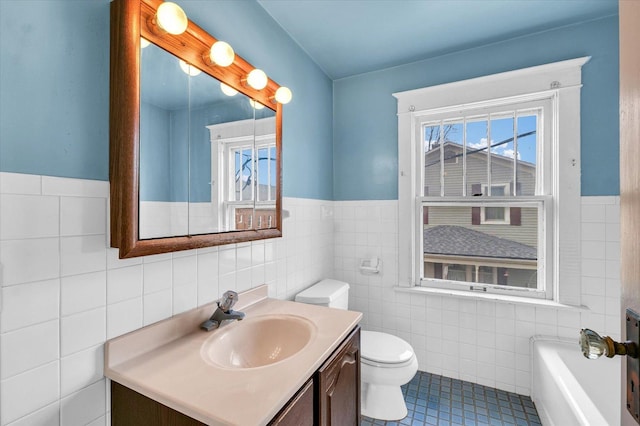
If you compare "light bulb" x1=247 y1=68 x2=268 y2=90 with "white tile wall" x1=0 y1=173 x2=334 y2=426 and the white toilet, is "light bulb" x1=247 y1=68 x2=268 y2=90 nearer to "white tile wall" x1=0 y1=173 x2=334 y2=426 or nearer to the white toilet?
"white tile wall" x1=0 y1=173 x2=334 y2=426

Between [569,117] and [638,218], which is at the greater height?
[569,117]

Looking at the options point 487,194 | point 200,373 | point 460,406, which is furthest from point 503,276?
point 200,373

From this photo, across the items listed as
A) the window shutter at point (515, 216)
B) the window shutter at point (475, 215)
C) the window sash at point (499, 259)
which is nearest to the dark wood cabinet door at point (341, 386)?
→ the window sash at point (499, 259)

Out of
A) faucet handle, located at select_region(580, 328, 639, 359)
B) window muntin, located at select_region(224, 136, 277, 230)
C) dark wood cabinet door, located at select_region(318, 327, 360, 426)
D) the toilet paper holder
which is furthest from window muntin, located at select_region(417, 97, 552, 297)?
faucet handle, located at select_region(580, 328, 639, 359)

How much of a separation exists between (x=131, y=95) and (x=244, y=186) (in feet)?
1.99

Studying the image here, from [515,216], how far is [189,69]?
2.19 meters

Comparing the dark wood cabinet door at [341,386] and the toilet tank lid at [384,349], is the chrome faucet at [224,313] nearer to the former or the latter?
the dark wood cabinet door at [341,386]

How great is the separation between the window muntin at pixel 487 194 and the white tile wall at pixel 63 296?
1.88 meters

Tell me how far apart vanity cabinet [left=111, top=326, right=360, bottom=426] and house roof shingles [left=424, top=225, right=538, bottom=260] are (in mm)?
1231

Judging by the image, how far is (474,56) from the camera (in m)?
2.05

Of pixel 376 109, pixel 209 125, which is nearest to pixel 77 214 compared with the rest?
pixel 209 125

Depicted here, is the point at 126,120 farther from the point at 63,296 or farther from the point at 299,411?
the point at 299,411

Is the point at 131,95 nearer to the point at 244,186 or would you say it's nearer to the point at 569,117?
the point at 244,186

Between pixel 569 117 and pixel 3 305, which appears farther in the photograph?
pixel 569 117
